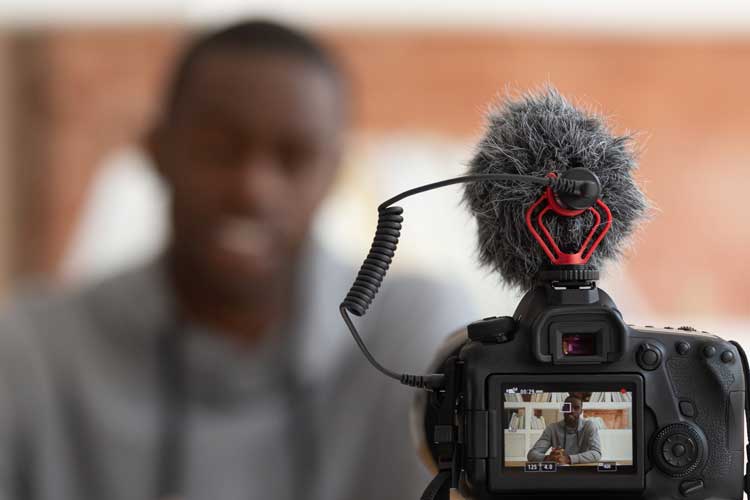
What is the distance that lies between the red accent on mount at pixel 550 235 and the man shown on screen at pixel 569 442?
0.04m

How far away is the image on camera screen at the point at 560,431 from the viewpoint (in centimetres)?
28

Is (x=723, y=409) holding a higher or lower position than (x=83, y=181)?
lower

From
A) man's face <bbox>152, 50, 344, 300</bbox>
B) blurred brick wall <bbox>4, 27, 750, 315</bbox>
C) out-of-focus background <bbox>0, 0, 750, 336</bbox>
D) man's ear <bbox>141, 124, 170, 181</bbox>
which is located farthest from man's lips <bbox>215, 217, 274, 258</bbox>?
blurred brick wall <bbox>4, 27, 750, 315</bbox>

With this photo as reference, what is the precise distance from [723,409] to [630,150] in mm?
92

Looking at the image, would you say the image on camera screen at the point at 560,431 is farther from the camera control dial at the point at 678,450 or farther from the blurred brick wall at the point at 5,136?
the blurred brick wall at the point at 5,136

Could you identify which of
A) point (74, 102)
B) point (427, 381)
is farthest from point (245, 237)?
point (74, 102)

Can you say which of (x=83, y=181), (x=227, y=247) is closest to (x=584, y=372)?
(x=227, y=247)

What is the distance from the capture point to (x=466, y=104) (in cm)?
211

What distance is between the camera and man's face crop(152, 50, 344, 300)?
0.89m

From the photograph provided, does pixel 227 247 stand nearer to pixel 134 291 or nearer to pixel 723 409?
pixel 134 291

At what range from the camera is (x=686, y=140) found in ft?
6.94

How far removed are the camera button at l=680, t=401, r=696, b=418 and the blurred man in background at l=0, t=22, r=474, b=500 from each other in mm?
612

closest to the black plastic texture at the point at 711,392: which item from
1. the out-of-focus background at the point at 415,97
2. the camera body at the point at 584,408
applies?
the camera body at the point at 584,408

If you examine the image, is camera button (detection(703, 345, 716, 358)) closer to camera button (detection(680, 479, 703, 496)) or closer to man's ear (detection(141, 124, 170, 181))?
camera button (detection(680, 479, 703, 496))
